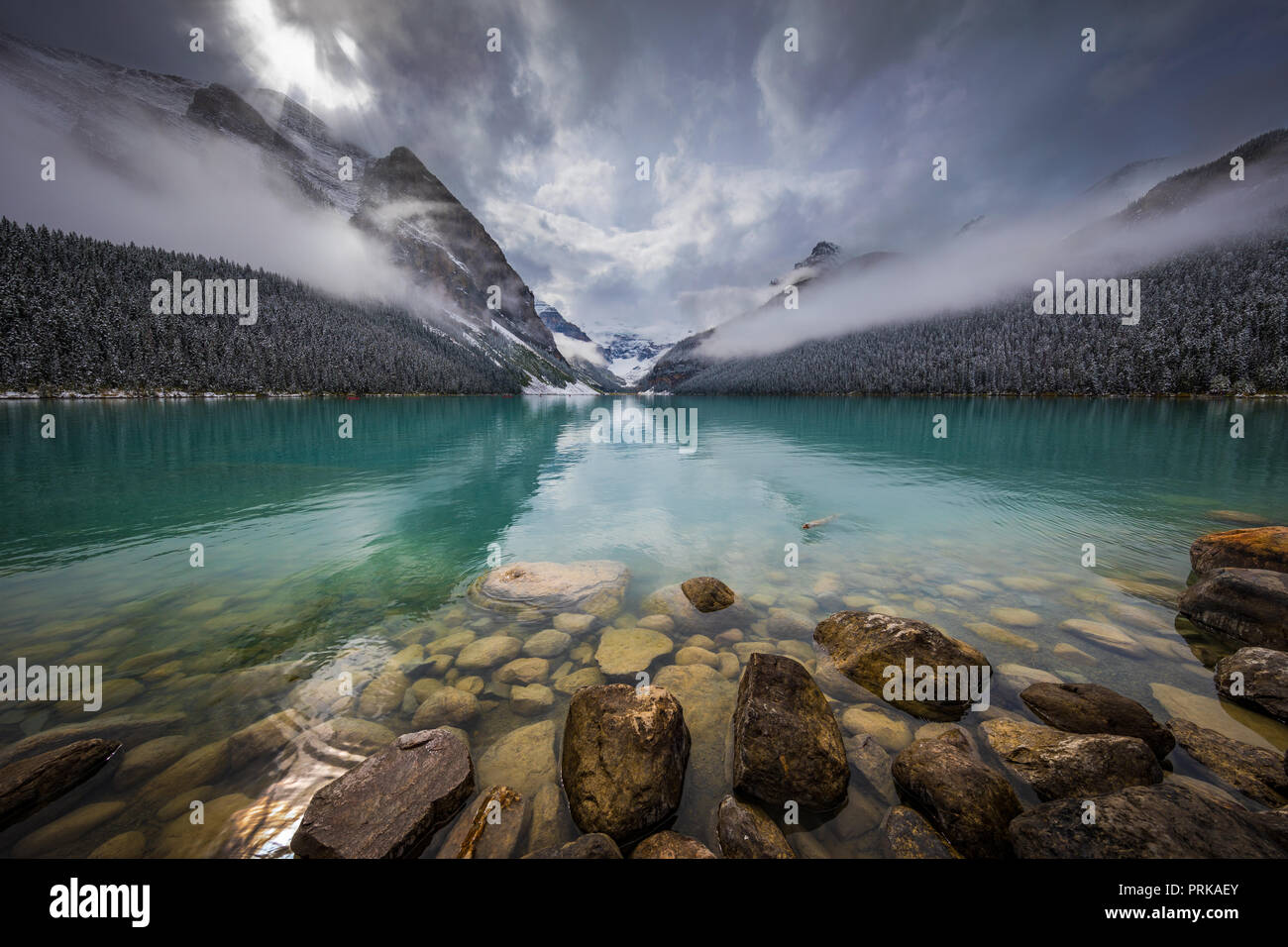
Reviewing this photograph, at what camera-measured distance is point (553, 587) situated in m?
11.4

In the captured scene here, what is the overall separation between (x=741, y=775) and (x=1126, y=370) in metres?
160

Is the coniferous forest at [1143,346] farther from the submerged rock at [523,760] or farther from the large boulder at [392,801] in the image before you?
the large boulder at [392,801]

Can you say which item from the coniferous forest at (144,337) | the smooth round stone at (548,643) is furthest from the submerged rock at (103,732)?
the coniferous forest at (144,337)

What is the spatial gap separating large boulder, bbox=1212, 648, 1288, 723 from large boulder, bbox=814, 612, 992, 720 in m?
3.44

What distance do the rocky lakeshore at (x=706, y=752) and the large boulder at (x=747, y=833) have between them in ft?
0.08

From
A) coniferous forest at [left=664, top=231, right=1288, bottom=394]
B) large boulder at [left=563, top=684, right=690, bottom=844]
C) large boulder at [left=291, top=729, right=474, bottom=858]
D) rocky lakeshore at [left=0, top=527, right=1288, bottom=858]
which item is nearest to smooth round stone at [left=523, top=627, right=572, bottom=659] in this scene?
rocky lakeshore at [left=0, top=527, right=1288, bottom=858]

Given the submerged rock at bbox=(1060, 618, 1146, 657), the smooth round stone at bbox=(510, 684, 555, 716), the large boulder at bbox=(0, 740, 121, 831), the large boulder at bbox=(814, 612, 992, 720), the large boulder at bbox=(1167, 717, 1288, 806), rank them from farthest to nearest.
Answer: the submerged rock at bbox=(1060, 618, 1146, 657)
the smooth round stone at bbox=(510, 684, 555, 716)
the large boulder at bbox=(814, 612, 992, 720)
the large boulder at bbox=(1167, 717, 1288, 806)
the large boulder at bbox=(0, 740, 121, 831)

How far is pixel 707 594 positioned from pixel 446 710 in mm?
5888

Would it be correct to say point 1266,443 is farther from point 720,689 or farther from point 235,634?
point 235,634

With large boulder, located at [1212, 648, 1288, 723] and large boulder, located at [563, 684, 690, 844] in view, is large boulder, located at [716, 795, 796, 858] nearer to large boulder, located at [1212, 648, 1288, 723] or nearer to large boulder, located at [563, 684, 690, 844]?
large boulder, located at [563, 684, 690, 844]

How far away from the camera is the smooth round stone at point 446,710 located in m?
6.77

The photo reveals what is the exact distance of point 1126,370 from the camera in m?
109

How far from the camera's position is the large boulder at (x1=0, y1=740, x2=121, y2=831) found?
4.76 m
